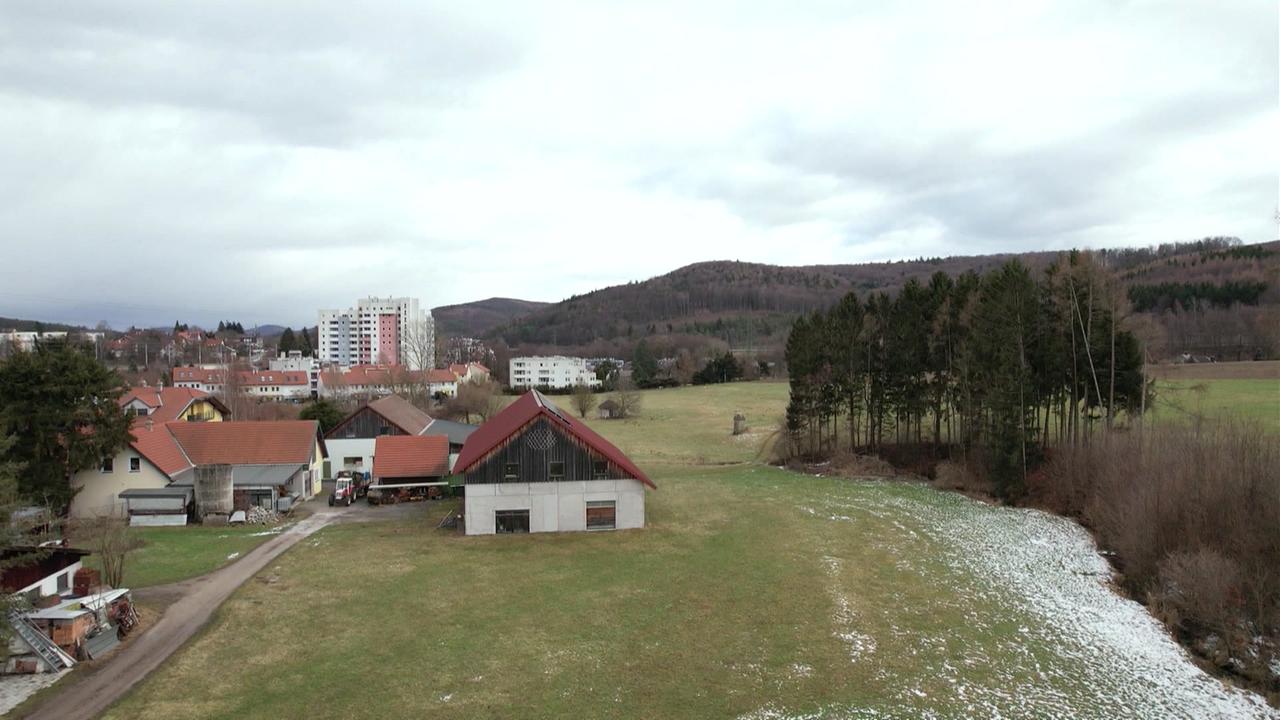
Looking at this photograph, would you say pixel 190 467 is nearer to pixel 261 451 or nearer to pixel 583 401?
pixel 261 451

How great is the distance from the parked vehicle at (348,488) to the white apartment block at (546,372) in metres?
93.7

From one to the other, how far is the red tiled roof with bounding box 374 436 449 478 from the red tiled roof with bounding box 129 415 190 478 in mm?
9775

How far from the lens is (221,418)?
2117 inches

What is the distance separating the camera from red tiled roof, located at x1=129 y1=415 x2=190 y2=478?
3400cm

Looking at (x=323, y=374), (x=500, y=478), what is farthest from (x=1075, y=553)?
(x=323, y=374)

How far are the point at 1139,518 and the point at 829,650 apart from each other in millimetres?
14505

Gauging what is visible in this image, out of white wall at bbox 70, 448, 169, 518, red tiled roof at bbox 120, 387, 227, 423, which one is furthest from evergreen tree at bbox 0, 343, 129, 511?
red tiled roof at bbox 120, 387, 227, 423

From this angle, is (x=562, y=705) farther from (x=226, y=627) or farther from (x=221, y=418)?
(x=221, y=418)

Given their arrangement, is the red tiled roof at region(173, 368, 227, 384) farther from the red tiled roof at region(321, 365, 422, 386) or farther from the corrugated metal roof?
the corrugated metal roof

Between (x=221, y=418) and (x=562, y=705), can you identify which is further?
(x=221, y=418)

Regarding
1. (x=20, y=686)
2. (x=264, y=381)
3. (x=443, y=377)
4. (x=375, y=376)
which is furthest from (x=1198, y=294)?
(x=264, y=381)

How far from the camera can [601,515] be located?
29.3m

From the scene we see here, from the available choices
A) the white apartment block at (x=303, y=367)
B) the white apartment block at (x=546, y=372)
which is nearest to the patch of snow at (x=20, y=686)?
the white apartment block at (x=303, y=367)

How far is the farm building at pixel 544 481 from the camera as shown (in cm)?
2862
